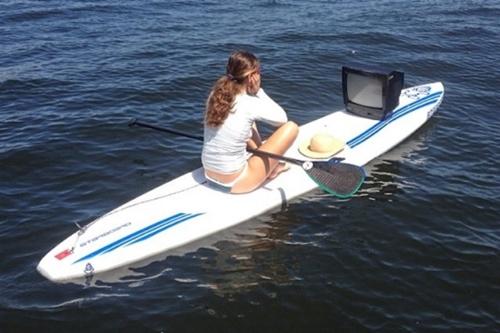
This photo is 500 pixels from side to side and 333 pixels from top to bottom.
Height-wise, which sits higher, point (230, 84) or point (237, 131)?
point (230, 84)

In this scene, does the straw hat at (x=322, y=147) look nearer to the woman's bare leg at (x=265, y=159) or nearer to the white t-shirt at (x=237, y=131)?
the woman's bare leg at (x=265, y=159)

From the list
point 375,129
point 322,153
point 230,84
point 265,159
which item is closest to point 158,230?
point 265,159

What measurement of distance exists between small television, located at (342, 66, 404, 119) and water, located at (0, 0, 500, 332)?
869mm

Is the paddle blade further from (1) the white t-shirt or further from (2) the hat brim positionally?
(1) the white t-shirt

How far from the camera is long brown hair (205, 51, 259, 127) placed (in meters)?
6.88

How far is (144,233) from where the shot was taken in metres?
7.16

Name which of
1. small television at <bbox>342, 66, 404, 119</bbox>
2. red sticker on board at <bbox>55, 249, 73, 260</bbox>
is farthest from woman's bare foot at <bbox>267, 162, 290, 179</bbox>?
Answer: red sticker on board at <bbox>55, 249, 73, 260</bbox>

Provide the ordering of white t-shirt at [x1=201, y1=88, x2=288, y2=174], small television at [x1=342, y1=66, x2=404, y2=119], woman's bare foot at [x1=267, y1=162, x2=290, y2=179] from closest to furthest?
white t-shirt at [x1=201, y1=88, x2=288, y2=174] < woman's bare foot at [x1=267, y1=162, x2=290, y2=179] < small television at [x1=342, y1=66, x2=404, y2=119]

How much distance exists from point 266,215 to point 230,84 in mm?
2132

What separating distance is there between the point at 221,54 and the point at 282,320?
1077cm

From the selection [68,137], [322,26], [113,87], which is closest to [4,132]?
[68,137]

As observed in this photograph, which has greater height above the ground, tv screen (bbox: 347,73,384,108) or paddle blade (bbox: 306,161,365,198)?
tv screen (bbox: 347,73,384,108)

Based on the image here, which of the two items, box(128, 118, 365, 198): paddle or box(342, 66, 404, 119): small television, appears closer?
box(128, 118, 365, 198): paddle

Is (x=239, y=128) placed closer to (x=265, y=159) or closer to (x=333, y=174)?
(x=265, y=159)
